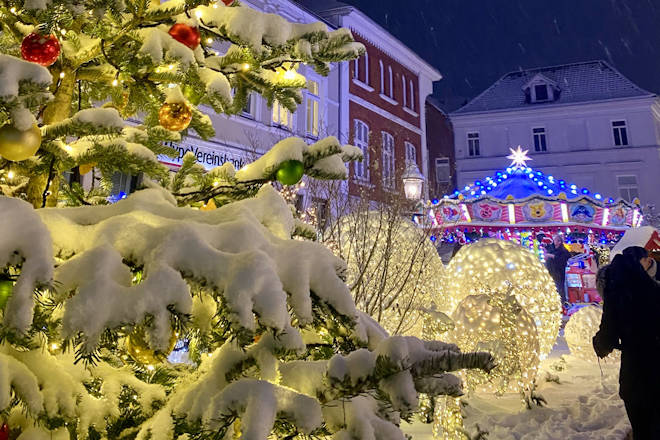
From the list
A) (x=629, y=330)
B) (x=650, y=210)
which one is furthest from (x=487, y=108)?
(x=629, y=330)

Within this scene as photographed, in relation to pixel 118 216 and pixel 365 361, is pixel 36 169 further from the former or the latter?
pixel 365 361

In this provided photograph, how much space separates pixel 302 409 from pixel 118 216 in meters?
0.68

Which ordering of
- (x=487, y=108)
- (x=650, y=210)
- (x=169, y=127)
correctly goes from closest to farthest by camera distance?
(x=169, y=127) → (x=650, y=210) → (x=487, y=108)

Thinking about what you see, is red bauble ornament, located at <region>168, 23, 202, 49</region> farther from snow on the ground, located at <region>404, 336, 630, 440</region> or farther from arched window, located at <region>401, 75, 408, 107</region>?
arched window, located at <region>401, 75, 408, 107</region>

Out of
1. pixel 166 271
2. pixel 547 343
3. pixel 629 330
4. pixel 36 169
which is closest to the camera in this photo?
pixel 166 271

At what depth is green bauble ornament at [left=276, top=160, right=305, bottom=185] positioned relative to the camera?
150 centimetres

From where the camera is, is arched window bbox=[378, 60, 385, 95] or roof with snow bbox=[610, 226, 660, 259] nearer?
roof with snow bbox=[610, 226, 660, 259]

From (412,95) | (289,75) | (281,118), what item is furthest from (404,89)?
(289,75)

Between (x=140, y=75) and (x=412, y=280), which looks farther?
(x=412, y=280)

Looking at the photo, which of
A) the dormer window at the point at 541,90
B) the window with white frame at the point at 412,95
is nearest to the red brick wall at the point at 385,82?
the window with white frame at the point at 412,95

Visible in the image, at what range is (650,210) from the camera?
71.2 feet

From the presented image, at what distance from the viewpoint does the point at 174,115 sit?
1.96 m

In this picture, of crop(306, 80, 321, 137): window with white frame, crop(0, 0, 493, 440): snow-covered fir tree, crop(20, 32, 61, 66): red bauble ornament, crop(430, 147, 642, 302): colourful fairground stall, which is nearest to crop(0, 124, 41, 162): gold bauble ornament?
crop(0, 0, 493, 440): snow-covered fir tree

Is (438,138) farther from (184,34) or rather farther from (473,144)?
(184,34)
